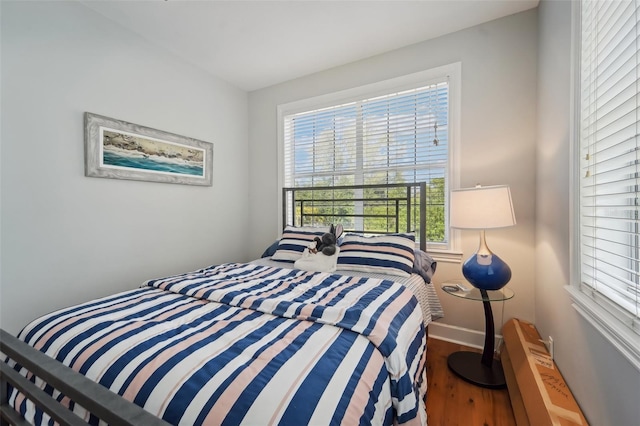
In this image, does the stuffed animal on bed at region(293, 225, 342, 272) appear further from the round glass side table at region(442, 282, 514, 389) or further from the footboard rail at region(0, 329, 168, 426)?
the footboard rail at region(0, 329, 168, 426)

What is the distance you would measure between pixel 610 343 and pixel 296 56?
2.91 meters

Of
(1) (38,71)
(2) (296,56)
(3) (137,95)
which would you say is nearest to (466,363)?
(2) (296,56)

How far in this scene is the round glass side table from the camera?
5.77 feet

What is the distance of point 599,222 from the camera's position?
3.90ft

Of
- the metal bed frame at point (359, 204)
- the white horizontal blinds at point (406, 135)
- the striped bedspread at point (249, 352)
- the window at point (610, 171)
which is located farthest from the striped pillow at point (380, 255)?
the window at point (610, 171)

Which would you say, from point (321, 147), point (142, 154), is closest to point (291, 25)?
point (321, 147)

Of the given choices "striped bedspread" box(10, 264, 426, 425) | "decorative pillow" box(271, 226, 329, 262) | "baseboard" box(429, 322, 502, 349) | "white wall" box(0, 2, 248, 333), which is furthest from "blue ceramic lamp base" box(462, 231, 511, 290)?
"white wall" box(0, 2, 248, 333)

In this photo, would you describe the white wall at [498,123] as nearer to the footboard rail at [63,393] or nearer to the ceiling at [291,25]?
→ the ceiling at [291,25]

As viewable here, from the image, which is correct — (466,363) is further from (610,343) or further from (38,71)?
(38,71)

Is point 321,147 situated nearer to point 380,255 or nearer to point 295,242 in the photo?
point 295,242

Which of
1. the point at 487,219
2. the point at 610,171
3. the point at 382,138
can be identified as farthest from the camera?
the point at 382,138

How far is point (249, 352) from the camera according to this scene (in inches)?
37.3

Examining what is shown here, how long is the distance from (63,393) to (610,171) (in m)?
1.89

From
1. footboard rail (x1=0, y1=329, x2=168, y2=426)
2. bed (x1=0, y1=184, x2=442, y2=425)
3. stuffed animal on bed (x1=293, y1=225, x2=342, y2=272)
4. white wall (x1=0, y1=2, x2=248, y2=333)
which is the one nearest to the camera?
footboard rail (x1=0, y1=329, x2=168, y2=426)
